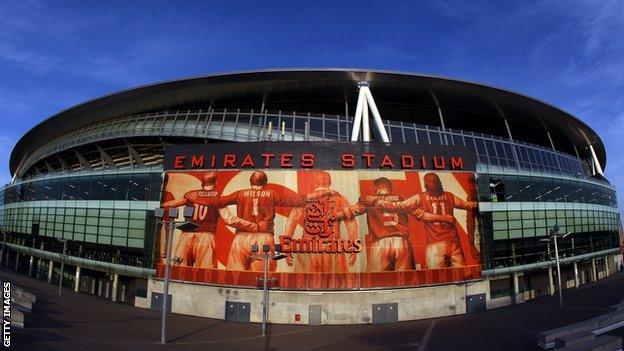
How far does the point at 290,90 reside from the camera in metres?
45.3

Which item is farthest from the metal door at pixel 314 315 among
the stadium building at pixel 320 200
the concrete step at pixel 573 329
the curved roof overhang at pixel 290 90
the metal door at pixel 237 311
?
the curved roof overhang at pixel 290 90

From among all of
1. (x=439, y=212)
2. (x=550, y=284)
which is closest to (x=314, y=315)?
(x=439, y=212)

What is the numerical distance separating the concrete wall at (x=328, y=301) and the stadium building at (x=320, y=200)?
11cm

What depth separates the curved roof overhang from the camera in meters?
42.6

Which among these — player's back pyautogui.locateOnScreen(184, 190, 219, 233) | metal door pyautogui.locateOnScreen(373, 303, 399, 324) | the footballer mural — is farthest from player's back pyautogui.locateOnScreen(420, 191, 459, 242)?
player's back pyautogui.locateOnScreen(184, 190, 219, 233)

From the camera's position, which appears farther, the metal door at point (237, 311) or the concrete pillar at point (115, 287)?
the concrete pillar at point (115, 287)

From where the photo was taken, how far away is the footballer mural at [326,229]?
3212cm

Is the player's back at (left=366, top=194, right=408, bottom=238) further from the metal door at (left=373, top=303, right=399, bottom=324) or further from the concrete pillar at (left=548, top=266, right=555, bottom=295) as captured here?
the concrete pillar at (left=548, top=266, right=555, bottom=295)

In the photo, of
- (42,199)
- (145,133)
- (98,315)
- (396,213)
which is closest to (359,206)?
(396,213)

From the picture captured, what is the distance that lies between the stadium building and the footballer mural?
0.38 ft

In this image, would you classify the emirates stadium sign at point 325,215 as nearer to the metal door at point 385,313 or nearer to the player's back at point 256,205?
the player's back at point 256,205

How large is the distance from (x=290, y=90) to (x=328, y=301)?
24.3 meters

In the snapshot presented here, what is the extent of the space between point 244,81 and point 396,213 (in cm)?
2195

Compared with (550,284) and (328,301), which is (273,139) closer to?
(328,301)
